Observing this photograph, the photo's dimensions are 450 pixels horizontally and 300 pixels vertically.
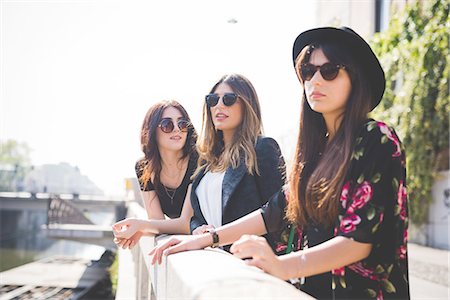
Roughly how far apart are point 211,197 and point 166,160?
0.80 metres

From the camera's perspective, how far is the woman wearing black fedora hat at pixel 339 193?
1.74 metres

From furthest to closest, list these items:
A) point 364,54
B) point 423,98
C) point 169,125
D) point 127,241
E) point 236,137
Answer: point 423,98, point 169,125, point 236,137, point 127,241, point 364,54

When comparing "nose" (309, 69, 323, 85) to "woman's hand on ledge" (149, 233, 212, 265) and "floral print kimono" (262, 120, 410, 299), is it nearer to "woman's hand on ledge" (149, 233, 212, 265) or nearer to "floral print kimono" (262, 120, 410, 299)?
"floral print kimono" (262, 120, 410, 299)

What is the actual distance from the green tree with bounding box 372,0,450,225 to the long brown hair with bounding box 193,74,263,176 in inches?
370

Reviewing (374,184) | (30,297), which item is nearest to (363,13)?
(30,297)

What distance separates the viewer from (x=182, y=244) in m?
2.24

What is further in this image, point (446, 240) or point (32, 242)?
point (32, 242)

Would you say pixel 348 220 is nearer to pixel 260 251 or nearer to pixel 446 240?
pixel 260 251

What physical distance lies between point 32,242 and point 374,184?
56.4m

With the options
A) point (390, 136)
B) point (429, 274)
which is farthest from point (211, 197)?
point (429, 274)

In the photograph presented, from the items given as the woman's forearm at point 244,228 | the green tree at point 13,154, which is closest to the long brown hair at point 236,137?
the woman's forearm at point 244,228

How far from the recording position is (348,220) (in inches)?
69.6

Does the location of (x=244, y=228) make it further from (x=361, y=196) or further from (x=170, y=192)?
(x=170, y=192)

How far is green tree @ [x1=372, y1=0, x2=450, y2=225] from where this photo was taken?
39.4ft
